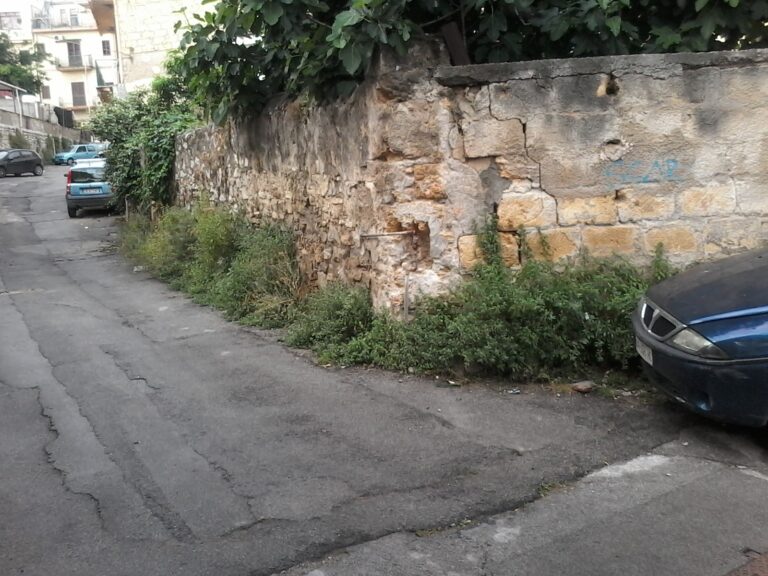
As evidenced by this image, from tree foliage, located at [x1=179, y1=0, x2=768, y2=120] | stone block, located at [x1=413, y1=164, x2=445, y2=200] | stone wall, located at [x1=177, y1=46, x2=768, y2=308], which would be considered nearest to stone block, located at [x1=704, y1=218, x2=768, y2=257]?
stone wall, located at [x1=177, y1=46, x2=768, y2=308]

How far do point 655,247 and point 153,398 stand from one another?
420 centimetres

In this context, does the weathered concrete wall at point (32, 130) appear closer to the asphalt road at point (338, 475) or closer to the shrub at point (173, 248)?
the shrub at point (173, 248)

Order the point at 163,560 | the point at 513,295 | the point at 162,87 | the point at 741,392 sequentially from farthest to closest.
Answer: the point at 162,87
the point at 513,295
the point at 741,392
the point at 163,560

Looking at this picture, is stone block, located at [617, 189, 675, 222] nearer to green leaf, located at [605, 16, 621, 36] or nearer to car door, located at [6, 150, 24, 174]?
green leaf, located at [605, 16, 621, 36]

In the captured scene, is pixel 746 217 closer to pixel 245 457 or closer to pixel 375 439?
pixel 375 439

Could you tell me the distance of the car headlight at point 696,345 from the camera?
433 cm

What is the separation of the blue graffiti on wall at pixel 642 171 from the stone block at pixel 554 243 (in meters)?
0.54

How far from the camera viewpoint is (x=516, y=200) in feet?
20.8

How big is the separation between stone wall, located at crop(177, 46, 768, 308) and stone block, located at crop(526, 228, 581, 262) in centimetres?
1

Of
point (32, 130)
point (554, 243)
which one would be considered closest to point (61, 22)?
point (32, 130)

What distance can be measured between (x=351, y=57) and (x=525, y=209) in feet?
6.04

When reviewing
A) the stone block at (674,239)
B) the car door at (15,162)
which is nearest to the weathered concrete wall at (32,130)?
the car door at (15,162)

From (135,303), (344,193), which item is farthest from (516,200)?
(135,303)

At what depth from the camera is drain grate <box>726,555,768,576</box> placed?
132 inches
